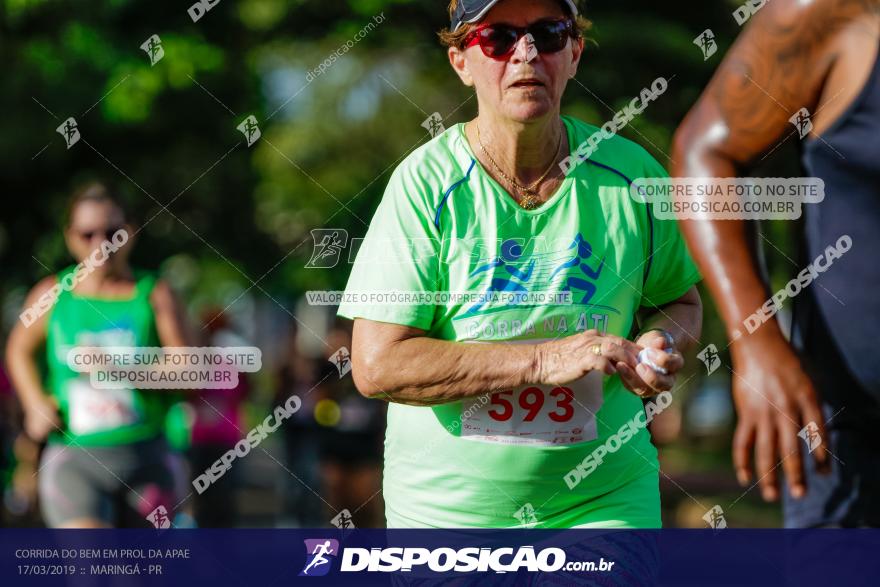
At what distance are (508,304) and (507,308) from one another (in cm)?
1

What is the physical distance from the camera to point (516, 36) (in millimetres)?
3551

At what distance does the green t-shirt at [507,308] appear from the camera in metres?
3.45

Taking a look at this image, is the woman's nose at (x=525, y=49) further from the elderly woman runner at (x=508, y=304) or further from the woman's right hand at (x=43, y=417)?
the woman's right hand at (x=43, y=417)

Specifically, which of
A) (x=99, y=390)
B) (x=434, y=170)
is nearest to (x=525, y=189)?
(x=434, y=170)

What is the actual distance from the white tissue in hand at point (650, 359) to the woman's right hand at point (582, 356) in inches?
0.6

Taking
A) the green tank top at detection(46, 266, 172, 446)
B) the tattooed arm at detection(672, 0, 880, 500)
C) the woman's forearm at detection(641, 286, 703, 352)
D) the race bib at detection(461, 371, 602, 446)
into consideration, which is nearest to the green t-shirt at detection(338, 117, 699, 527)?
the race bib at detection(461, 371, 602, 446)

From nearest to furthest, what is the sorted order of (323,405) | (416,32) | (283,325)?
(416,32), (323,405), (283,325)

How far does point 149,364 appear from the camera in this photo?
5227 mm

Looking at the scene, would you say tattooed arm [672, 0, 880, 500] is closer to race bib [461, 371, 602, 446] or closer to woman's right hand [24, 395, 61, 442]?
race bib [461, 371, 602, 446]

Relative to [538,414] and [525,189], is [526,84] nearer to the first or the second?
[525,189]

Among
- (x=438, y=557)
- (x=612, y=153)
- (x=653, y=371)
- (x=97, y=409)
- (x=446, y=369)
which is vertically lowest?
(x=438, y=557)

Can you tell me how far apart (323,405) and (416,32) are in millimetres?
2991

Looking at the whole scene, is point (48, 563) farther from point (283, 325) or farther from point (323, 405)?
point (283, 325)

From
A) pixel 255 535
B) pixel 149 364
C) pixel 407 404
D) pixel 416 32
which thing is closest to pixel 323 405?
pixel 416 32
